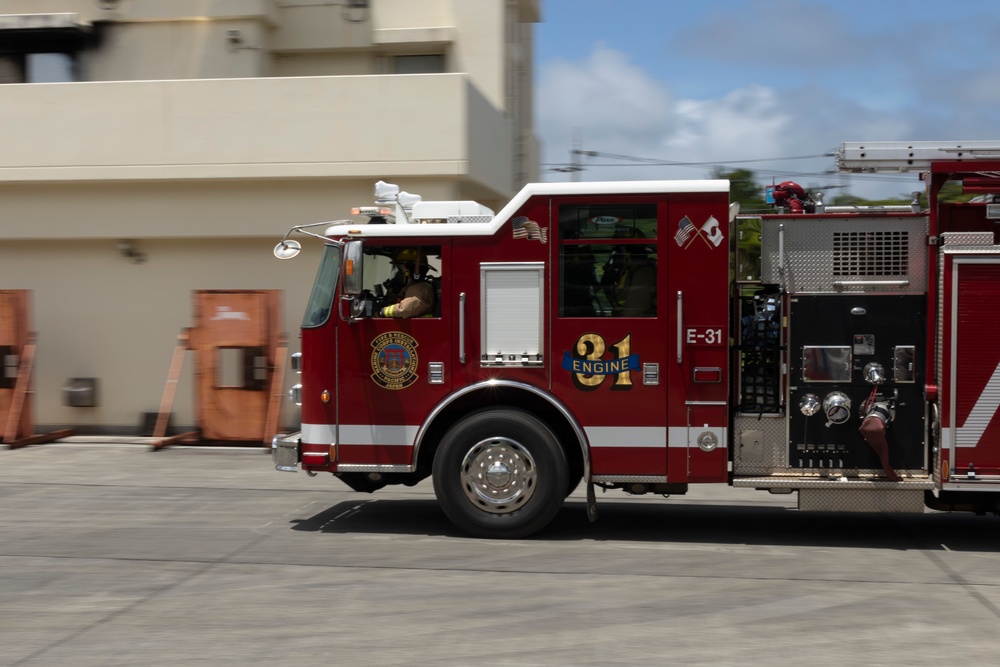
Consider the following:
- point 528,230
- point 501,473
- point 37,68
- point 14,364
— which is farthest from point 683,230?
point 37,68

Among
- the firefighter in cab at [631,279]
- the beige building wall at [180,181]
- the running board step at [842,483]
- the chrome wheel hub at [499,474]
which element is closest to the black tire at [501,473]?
the chrome wheel hub at [499,474]

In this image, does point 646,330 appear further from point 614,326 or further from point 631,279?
point 631,279

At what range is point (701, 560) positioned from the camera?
7801 mm

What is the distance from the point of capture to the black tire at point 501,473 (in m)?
8.12

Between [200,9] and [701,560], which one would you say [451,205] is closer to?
[701,560]

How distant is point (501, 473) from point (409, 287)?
1.62m

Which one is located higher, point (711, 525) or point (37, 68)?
point (37, 68)

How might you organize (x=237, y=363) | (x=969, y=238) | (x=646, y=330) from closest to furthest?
(x=969, y=238) → (x=646, y=330) → (x=237, y=363)

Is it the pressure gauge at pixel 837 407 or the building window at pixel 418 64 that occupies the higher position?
the building window at pixel 418 64

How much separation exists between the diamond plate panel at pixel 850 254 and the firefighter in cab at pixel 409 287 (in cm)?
264

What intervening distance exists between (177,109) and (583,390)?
9216 millimetres

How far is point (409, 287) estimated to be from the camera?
8406mm

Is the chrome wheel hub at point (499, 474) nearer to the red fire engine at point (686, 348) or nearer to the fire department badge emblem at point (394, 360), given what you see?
the red fire engine at point (686, 348)

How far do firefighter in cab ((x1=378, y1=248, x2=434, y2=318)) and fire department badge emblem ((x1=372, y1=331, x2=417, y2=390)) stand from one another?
0.62 ft
